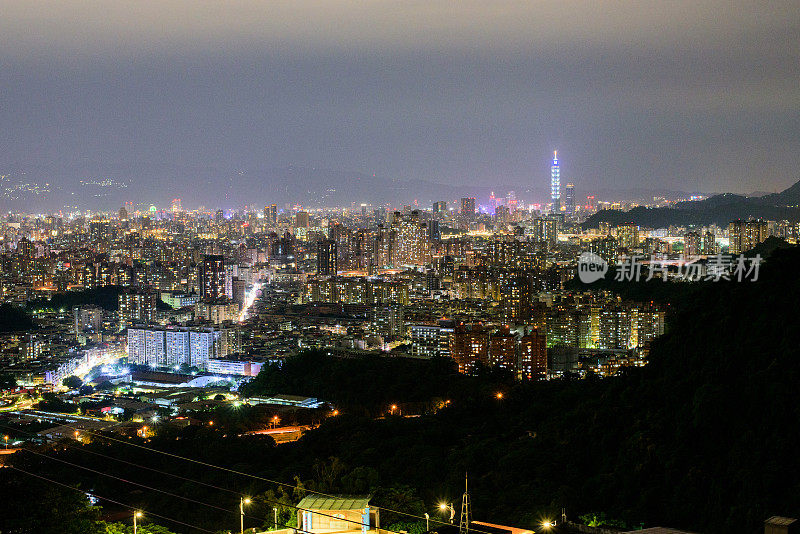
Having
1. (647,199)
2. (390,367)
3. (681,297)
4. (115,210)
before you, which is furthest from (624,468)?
(115,210)

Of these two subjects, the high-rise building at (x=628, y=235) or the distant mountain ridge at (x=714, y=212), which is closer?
the distant mountain ridge at (x=714, y=212)

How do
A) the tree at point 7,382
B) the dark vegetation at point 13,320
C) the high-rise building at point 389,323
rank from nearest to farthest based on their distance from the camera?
the tree at point 7,382
the high-rise building at point 389,323
the dark vegetation at point 13,320

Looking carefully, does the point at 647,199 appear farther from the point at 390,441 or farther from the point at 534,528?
the point at 534,528

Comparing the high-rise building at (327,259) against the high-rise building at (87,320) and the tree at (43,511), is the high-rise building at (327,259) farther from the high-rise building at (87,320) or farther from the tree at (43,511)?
the tree at (43,511)

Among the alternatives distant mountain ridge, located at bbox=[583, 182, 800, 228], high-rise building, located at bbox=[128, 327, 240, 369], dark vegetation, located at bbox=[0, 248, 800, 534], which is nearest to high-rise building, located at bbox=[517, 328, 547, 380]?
dark vegetation, located at bbox=[0, 248, 800, 534]

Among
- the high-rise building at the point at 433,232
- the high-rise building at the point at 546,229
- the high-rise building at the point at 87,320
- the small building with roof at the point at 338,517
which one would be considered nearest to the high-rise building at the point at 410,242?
the high-rise building at the point at 433,232

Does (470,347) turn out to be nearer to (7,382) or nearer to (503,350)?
(503,350)
